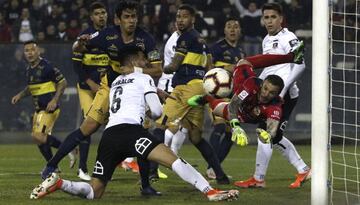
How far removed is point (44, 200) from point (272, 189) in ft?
10.6

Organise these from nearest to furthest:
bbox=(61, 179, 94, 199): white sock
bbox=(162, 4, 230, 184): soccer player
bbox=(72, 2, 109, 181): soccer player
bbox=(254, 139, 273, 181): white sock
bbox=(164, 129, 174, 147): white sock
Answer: bbox=(61, 179, 94, 199): white sock
bbox=(254, 139, 273, 181): white sock
bbox=(162, 4, 230, 184): soccer player
bbox=(72, 2, 109, 181): soccer player
bbox=(164, 129, 174, 147): white sock

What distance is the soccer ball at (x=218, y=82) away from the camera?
506 inches

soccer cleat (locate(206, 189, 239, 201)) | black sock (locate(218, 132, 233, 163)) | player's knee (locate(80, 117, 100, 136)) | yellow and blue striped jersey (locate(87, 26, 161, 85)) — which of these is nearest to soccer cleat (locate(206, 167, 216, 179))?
black sock (locate(218, 132, 233, 163))

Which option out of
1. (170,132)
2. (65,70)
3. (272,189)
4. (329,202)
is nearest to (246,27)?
(65,70)

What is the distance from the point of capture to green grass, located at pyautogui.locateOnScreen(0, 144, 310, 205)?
11.6 metres

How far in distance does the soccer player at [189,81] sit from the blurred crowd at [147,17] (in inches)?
387

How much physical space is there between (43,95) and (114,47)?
495cm

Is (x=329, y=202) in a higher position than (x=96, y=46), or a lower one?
lower

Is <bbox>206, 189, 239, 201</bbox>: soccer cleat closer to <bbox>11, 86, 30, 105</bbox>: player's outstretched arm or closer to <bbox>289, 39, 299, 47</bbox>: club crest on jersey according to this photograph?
<bbox>289, 39, 299, 47</bbox>: club crest on jersey

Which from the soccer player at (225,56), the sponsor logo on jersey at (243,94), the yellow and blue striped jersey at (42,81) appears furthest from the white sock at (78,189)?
the yellow and blue striped jersey at (42,81)

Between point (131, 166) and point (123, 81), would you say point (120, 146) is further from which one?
point (131, 166)

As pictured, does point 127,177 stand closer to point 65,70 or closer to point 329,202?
point 329,202

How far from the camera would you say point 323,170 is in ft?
33.9

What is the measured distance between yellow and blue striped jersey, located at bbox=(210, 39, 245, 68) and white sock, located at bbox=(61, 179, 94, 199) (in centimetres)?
545
